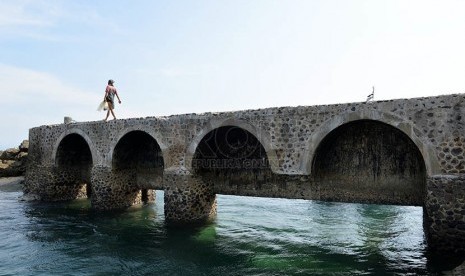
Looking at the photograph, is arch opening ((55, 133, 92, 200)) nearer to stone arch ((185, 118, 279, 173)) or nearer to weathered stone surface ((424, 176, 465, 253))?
stone arch ((185, 118, 279, 173))

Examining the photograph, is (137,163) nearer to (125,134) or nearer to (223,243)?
(125,134)

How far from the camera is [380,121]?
983 centimetres

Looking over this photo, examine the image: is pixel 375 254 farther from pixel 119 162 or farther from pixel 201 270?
pixel 119 162

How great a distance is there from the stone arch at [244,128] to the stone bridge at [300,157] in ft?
0.11

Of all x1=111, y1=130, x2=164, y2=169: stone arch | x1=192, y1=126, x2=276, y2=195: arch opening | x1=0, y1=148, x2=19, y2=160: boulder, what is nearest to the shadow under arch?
x1=111, y1=130, x2=164, y2=169: stone arch

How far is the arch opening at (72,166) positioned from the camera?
1939cm

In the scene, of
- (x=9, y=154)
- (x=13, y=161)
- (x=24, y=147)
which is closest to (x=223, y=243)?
(x=13, y=161)

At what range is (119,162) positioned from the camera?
16.5 meters

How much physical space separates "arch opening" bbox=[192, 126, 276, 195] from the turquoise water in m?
1.62

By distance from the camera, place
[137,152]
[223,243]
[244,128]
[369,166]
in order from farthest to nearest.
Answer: [137,152] < [244,128] < [223,243] < [369,166]

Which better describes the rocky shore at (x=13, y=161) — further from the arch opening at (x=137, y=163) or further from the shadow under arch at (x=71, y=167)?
the arch opening at (x=137, y=163)

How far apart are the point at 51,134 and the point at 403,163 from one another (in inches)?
668

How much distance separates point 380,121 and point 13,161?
25.6 meters

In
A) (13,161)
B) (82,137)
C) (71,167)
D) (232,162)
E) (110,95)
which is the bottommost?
(71,167)
